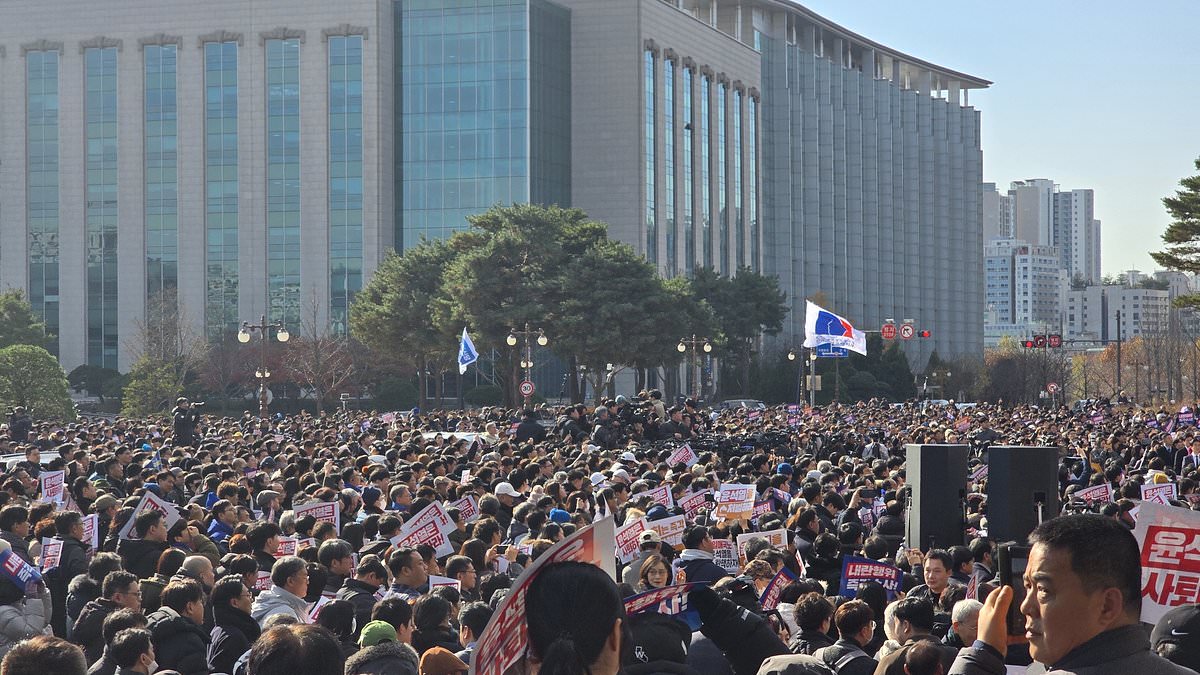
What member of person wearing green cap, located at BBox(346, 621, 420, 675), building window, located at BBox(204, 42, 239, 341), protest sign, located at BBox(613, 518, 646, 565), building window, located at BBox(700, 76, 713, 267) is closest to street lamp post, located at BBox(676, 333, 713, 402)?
building window, located at BBox(204, 42, 239, 341)

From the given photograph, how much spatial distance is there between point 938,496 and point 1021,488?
218cm

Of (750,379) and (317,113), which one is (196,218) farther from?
(750,379)

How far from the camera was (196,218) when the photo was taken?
306ft

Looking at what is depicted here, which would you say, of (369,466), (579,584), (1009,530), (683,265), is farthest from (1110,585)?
(683,265)

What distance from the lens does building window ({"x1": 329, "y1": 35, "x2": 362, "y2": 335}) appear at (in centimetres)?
9169

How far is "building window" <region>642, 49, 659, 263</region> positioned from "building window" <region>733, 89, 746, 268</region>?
15235 mm

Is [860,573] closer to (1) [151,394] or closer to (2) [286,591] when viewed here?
(2) [286,591]

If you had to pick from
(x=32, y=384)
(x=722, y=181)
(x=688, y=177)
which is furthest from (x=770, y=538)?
(x=722, y=181)

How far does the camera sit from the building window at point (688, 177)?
102m

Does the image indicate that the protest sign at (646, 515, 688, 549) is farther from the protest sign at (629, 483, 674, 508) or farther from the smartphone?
the smartphone

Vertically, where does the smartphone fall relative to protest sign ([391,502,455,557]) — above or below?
above

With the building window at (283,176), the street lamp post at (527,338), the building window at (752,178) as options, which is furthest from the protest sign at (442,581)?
the building window at (752,178)

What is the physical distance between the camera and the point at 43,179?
311ft

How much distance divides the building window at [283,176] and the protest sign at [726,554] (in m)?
82.1
